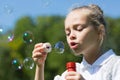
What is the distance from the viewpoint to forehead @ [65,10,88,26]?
9.25 ft

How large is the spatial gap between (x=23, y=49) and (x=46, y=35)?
1.31 m

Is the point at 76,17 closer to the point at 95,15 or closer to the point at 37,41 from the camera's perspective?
the point at 95,15

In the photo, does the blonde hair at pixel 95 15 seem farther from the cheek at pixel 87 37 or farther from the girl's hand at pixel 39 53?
the girl's hand at pixel 39 53

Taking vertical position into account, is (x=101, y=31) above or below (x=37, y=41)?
below

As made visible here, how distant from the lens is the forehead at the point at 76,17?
282cm

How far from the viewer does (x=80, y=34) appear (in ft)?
9.15

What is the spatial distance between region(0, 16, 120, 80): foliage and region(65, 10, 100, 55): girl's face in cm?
1967

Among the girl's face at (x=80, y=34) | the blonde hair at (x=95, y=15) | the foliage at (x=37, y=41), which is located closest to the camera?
the girl's face at (x=80, y=34)

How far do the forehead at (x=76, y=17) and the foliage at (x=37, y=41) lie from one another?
19.7 meters

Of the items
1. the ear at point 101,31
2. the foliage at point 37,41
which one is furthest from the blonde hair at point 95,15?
the foliage at point 37,41

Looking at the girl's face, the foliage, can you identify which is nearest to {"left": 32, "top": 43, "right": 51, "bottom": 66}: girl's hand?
the girl's face

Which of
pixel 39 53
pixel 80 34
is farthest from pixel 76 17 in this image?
pixel 39 53

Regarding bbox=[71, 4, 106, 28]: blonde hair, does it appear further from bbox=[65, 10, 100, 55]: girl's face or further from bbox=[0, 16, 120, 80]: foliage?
bbox=[0, 16, 120, 80]: foliage

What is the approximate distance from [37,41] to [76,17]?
2164cm
